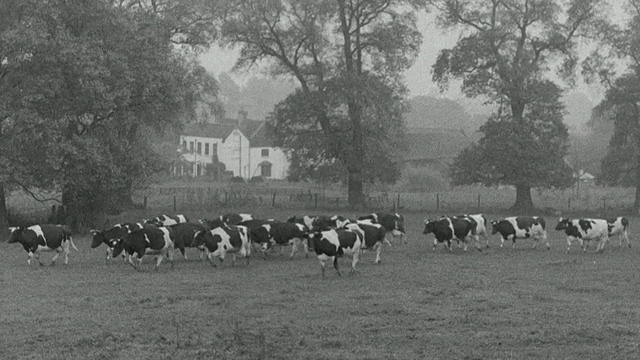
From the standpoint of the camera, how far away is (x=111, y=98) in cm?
3500

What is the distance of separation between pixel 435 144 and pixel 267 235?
64.3m

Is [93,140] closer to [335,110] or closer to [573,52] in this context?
[335,110]

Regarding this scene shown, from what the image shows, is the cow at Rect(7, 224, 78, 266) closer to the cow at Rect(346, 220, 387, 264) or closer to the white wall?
the cow at Rect(346, 220, 387, 264)

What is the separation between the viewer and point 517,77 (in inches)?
1975

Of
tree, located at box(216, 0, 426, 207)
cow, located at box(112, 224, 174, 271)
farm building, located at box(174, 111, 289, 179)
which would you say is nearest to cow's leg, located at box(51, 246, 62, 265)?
cow, located at box(112, 224, 174, 271)

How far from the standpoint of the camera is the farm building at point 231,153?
319ft

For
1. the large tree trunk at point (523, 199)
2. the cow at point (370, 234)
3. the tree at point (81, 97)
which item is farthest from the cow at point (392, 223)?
the large tree trunk at point (523, 199)

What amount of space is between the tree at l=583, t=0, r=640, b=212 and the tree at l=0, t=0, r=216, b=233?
2796 cm

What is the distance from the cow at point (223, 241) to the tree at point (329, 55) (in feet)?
80.7

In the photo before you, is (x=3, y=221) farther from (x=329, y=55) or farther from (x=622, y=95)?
(x=622, y=95)

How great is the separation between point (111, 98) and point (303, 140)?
62.4 feet

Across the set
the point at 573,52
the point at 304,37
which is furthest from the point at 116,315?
the point at 573,52

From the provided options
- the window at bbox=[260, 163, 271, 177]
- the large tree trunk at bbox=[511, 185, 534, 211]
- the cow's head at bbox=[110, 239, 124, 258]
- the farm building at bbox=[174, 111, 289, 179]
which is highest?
the farm building at bbox=[174, 111, 289, 179]

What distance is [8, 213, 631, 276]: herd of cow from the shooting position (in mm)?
24023
